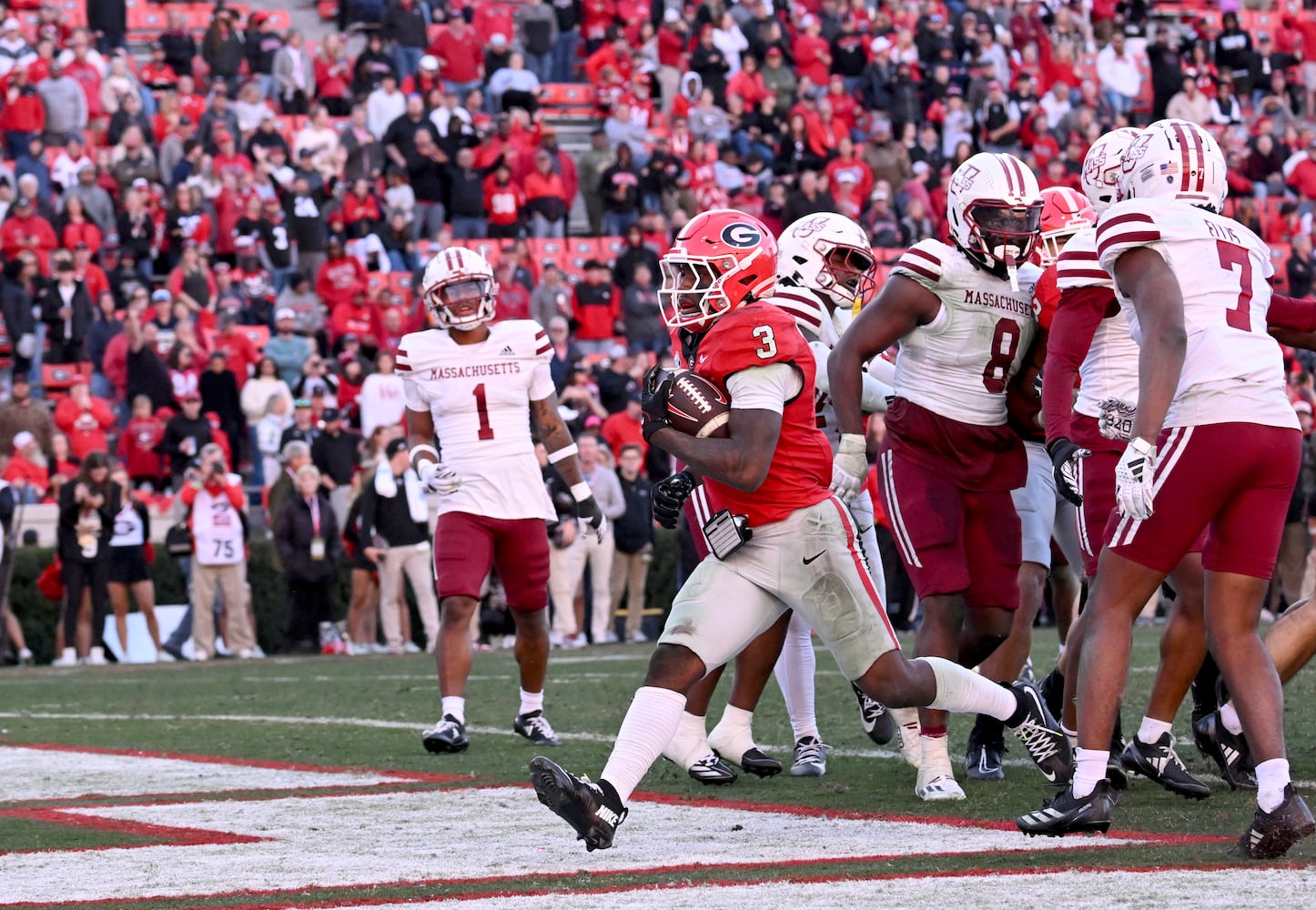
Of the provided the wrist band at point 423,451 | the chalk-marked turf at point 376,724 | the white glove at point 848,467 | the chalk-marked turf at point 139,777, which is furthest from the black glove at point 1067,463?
the wrist band at point 423,451

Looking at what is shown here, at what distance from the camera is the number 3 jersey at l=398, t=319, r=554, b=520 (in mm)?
8180

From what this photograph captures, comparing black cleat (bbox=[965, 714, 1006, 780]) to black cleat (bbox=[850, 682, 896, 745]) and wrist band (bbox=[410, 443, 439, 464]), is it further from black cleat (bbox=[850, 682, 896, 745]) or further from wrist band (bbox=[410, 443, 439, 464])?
wrist band (bbox=[410, 443, 439, 464])

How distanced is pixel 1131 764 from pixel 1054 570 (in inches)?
71.9

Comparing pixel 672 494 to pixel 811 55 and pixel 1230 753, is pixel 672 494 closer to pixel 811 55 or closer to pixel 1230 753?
pixel 1230 753

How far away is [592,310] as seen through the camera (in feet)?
63.7

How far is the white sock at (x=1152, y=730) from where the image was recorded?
19.4 feet

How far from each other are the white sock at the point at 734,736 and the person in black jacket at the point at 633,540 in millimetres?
9577

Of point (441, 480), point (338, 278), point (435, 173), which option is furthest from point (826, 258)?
point (435, 173)

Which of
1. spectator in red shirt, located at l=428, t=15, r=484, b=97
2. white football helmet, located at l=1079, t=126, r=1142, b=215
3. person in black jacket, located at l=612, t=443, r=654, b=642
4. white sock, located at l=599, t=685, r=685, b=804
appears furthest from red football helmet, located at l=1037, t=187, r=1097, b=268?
spectator in red shirt, located at l=428, t=15, r=484, b=97

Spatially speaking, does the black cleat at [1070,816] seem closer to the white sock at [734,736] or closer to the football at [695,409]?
the football at [695,409]

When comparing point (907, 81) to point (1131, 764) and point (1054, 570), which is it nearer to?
point (1054, 570)

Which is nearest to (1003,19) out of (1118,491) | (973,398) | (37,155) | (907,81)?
(907,81)

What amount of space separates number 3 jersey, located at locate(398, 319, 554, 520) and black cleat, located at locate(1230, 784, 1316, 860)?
4.16 metres

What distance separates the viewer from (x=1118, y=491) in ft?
15.8
